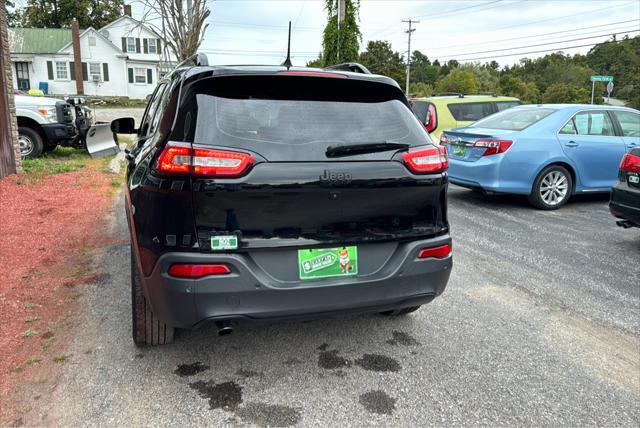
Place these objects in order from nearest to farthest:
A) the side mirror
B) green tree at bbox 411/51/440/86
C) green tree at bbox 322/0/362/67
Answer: the side mirror < green tree at bbox 322/0/362/67 < green tree at bbox 411/51/440/86

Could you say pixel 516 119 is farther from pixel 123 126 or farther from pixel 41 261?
pixel 41 261

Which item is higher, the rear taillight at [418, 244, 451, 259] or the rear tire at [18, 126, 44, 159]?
the rear tire at [18, 126, 44, 159]

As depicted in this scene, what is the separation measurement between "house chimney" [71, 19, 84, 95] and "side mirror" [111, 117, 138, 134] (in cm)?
4207

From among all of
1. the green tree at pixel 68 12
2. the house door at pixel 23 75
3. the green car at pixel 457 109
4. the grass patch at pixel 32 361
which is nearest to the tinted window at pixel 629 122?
the green car at pixel 457 109

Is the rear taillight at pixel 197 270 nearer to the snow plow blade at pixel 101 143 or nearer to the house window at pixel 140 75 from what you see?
the snow plow blade at pixel 101 143

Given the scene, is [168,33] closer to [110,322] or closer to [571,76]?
[110,322]

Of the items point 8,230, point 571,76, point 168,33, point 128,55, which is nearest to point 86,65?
point 128,55

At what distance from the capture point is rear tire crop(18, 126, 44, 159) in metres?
11.7

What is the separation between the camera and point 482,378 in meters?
3.10

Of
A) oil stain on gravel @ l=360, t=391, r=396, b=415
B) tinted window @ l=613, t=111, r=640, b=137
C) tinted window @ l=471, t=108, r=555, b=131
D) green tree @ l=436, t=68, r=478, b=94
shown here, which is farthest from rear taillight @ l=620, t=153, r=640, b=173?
green tree @ l=436, t=68, r=478, b=94

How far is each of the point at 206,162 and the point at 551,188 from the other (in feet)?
22.1

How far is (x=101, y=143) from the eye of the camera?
43.4 feet

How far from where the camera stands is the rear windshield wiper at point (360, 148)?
8.98ft

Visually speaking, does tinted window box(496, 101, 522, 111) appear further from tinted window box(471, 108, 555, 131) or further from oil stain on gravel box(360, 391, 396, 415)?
oil stain on gravel box(360, 391, 396, 415)
